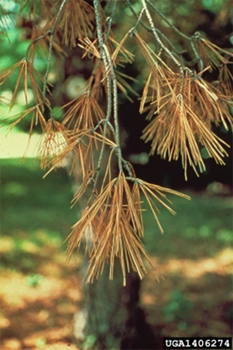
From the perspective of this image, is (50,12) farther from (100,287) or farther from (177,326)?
(177,326)

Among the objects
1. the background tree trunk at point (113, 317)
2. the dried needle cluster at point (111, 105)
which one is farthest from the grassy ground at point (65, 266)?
the dried needle cluster at point (111, 105)

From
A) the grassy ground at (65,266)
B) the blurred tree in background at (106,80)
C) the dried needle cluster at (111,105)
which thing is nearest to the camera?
the dried needle cluster at (111,105)

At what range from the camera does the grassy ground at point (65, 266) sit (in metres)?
1.60

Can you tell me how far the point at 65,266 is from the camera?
163cm

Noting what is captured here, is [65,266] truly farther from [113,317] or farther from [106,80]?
[106,80]

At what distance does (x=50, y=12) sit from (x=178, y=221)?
2.83 ft

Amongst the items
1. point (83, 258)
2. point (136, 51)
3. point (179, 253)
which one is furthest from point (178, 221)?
point (136, 51)

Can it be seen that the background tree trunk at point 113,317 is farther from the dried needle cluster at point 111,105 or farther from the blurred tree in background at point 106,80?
the dried needle cluster at point 111,105

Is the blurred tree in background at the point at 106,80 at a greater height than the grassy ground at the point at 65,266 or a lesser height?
greater

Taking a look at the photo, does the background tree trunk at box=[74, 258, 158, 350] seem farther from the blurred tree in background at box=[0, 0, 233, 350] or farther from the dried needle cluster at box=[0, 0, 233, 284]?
the dried needle cluster at box=[0, 0, 233, 284]

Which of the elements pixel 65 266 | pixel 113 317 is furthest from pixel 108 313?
pixel 65 266

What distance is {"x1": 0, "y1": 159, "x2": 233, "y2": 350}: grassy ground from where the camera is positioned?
160 cm

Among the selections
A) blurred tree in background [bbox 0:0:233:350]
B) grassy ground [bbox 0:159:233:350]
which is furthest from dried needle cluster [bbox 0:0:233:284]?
grassy ground [bbox 0:159:233:350]

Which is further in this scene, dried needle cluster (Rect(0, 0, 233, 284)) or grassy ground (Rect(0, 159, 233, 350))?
grassy ground (Rect(0, 159, 233, 350))
